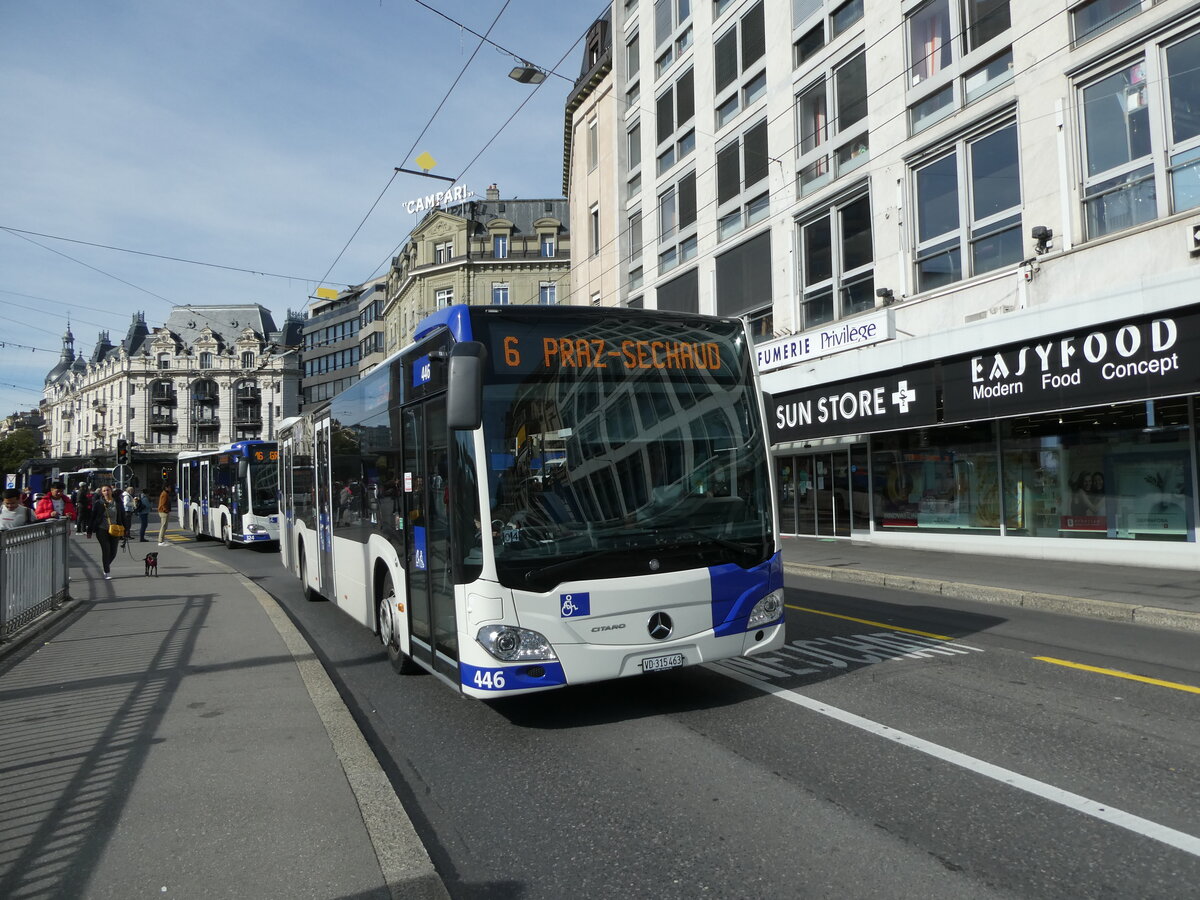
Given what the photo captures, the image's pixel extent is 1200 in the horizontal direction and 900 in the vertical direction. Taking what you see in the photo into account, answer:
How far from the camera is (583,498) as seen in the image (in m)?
5.42

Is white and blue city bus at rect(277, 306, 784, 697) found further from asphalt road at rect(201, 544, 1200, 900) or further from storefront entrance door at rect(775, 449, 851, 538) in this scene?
storefront entrance door at rect(775, 449, 851, 538)

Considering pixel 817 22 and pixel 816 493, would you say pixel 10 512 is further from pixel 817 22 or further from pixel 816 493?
pixel 817 22

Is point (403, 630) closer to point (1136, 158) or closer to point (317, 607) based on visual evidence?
point (317, 607)

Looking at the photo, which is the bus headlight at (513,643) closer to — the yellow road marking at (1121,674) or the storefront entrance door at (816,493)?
the yellow road marking at (1121,674)

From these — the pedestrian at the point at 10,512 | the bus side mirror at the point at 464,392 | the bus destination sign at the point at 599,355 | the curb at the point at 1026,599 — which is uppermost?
the bus destination sign at the point at 599,355

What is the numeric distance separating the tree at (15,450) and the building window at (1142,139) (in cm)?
9486

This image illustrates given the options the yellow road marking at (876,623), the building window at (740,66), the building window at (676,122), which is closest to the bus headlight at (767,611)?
the yellow road marking at (876,623)

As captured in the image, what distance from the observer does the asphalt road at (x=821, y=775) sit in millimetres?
3492

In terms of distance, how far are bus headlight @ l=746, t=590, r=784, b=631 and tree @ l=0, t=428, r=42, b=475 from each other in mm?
96361

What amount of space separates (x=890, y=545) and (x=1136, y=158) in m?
8.51

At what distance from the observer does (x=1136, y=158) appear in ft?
43.0

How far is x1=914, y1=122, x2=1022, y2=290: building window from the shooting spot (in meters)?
15.3

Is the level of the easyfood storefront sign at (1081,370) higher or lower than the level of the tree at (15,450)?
lower

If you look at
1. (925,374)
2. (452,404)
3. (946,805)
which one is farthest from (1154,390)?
(452,404)
